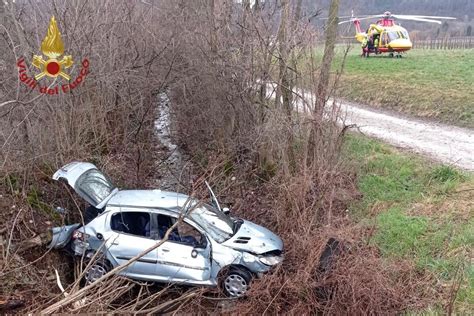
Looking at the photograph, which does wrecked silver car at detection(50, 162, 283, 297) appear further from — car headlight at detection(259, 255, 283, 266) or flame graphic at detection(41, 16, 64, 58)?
flame graphic at detection(41, 16, 64, 58)

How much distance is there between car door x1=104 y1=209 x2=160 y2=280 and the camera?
26.1 feet

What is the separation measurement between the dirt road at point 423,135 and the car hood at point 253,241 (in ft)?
13.3

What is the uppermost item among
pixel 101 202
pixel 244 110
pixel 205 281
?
pixel 244 110

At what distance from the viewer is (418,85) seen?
67.7 feet

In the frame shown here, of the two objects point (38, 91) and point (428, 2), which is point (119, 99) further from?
point (428, 2)

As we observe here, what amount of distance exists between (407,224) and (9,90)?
9.34 meters

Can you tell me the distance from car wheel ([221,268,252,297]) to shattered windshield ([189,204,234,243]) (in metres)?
0.61

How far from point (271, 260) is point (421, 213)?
12.8 ft

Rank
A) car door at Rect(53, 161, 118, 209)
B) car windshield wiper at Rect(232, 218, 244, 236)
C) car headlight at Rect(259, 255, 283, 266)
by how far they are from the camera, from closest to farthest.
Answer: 1. car headlight at Rect(259, 255, 283, 266)
2. car door at Rect(53, 161, 118, 209)
3. car windshield wiper at Rect(232, 218, 244, 236)

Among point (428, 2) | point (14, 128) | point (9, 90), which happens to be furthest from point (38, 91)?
point (428, 2)

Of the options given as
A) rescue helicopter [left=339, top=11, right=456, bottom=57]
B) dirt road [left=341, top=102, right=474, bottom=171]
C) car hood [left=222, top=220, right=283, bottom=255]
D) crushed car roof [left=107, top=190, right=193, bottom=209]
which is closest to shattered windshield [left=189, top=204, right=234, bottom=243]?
car hood [left=222, top=220, right=283, bottom=255]

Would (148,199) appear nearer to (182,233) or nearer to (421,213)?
(182,233)

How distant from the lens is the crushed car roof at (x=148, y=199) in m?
8.19

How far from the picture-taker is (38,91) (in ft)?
35.5
